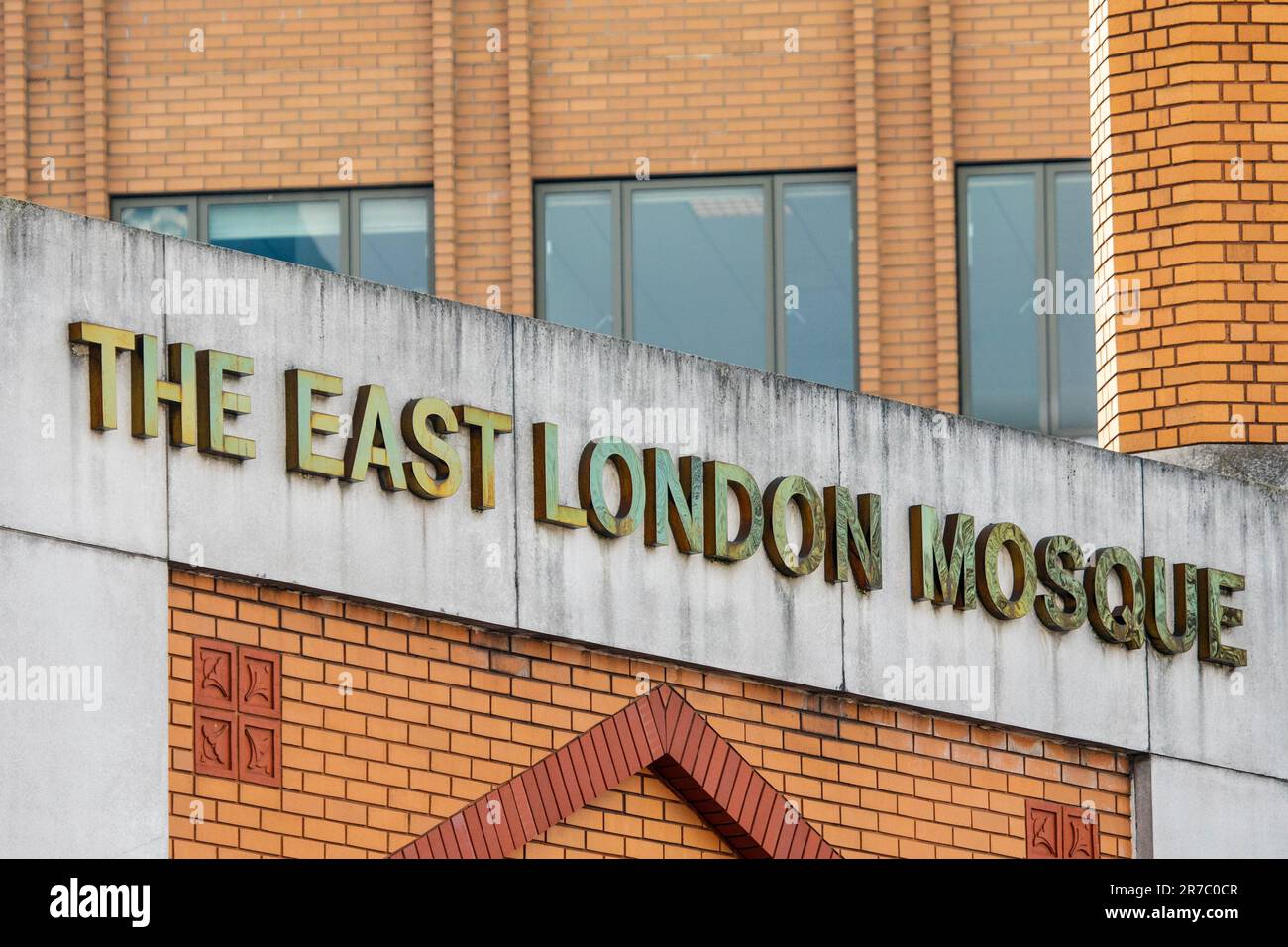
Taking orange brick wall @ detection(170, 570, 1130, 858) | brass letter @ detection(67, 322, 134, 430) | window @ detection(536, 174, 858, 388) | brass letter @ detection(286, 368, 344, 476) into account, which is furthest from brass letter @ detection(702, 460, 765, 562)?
window @ detection(536, 174, 858, 388)

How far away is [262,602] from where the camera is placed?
9.79 m

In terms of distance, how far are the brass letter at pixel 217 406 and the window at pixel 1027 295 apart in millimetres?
11436

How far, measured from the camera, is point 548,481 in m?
10.6

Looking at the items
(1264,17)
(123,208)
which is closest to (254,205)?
(123,208)

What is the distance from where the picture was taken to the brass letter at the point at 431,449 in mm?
10250

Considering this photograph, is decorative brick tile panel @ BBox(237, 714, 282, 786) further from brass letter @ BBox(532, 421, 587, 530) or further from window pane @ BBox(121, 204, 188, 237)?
window pane @ BBox(121, 204, 188, 237)

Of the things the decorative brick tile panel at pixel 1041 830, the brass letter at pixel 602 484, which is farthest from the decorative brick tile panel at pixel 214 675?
the decorative brick tile panel at pixel 1041 830

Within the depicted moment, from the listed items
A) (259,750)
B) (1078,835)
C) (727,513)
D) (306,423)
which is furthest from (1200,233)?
(259,750)

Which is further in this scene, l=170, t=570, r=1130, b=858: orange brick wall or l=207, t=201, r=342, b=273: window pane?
l=207, t=201, r=342, b=273: window pane

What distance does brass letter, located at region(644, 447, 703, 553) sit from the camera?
10930 millimetres

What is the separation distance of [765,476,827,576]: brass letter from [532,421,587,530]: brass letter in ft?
3.06

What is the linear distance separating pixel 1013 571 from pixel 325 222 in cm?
998

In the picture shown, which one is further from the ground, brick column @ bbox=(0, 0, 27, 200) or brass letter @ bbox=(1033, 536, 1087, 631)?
brick column @ bbox=(0, 0, 27, 200)

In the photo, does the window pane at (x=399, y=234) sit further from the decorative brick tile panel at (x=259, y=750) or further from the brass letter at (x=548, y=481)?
the decorative brick tile panel at (x=259, y=750)
